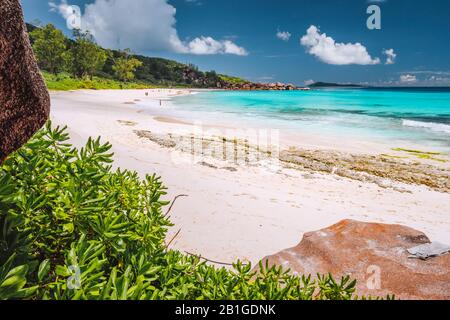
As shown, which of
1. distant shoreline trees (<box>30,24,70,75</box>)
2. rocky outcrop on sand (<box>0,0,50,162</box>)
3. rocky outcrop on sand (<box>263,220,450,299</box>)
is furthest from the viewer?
distant shoreline trees (<box>30,24,70,75</box>)

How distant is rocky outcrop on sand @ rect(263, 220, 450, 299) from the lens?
2.86 metres

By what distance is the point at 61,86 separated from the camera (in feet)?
163

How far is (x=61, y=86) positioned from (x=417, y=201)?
54.5 meters

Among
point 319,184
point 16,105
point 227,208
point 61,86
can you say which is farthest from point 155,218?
point 61,86

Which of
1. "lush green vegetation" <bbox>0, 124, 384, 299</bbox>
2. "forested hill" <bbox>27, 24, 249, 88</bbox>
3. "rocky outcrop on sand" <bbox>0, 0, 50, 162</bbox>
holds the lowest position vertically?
"lush green vegetation" <bbox>0, 124, 384, 299</bbox>

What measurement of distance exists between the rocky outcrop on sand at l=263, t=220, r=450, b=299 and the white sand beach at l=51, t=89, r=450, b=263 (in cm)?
103

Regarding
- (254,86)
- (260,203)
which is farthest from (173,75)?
(260,203)

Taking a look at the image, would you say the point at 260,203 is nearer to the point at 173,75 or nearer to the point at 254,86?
the point at 254,86

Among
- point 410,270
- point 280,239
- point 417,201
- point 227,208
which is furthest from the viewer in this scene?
point 417,201

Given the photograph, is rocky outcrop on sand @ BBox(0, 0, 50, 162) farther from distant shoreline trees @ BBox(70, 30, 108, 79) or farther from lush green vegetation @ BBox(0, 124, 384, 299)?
distant shoreline trees @ BBox(70, 30, 108, 79)

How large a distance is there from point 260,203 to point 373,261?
11.2ft

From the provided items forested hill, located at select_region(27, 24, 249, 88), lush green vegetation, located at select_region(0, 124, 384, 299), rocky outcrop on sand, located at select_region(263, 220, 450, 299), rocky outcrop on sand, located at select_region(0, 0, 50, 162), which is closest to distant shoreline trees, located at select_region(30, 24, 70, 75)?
forested hill, located at select_region(27, 24, 249, 88)

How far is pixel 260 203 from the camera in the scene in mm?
6629
